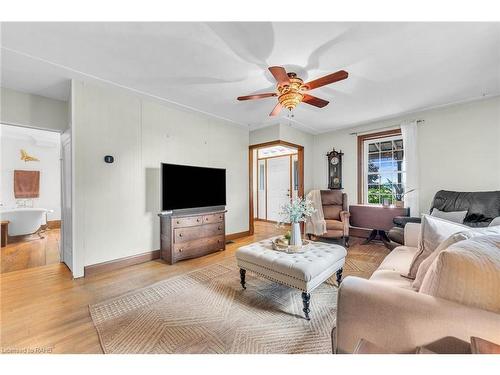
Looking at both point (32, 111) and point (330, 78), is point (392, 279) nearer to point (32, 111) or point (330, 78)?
point (330, 78)

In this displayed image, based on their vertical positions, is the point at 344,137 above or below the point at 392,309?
above

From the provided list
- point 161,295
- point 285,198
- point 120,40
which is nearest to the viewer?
point 120,40

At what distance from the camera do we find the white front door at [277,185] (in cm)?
647

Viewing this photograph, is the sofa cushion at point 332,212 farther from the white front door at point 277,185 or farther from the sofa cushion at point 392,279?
the sofa cushion at point 392,279

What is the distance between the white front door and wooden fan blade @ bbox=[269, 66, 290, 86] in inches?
171

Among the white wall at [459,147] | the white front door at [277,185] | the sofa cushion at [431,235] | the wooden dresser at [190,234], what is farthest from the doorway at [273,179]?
the sofa cushion at [431,235]

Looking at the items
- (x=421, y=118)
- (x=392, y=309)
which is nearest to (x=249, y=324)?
(x=392, y=309)

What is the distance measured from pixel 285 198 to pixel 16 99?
5.72m

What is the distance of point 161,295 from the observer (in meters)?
2.24

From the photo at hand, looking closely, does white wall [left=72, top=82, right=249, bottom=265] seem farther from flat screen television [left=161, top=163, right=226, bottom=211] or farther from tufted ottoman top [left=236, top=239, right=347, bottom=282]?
tufted ottoman top [left=236, top=239, right=347, bottom=282]

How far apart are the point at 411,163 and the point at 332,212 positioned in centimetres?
164

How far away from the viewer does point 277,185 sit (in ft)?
22.1
